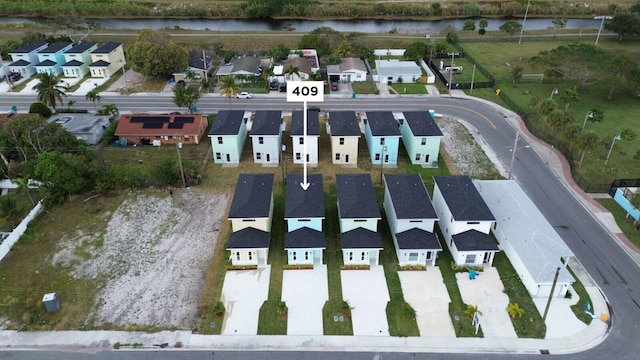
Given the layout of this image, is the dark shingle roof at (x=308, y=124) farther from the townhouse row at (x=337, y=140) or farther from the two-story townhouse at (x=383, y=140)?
the two-story townhouse at (x=383, y=140)

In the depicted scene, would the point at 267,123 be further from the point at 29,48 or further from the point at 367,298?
the point at 29,48

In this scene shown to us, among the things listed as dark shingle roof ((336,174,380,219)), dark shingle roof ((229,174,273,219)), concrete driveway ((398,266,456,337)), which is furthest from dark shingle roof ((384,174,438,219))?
dark shingle roof ((229,174,273,219))

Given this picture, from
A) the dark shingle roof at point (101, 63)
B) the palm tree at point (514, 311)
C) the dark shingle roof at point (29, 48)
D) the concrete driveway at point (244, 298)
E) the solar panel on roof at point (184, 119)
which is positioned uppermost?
the dark shingle roof at point (29, 48)

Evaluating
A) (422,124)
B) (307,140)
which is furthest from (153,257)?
(422,124)

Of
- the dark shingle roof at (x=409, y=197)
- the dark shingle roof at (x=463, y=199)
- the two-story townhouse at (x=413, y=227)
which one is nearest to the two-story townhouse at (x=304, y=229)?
the two-story townhouse at (x=413, y=227)

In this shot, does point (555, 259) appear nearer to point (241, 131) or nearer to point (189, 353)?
point (189, 353)
